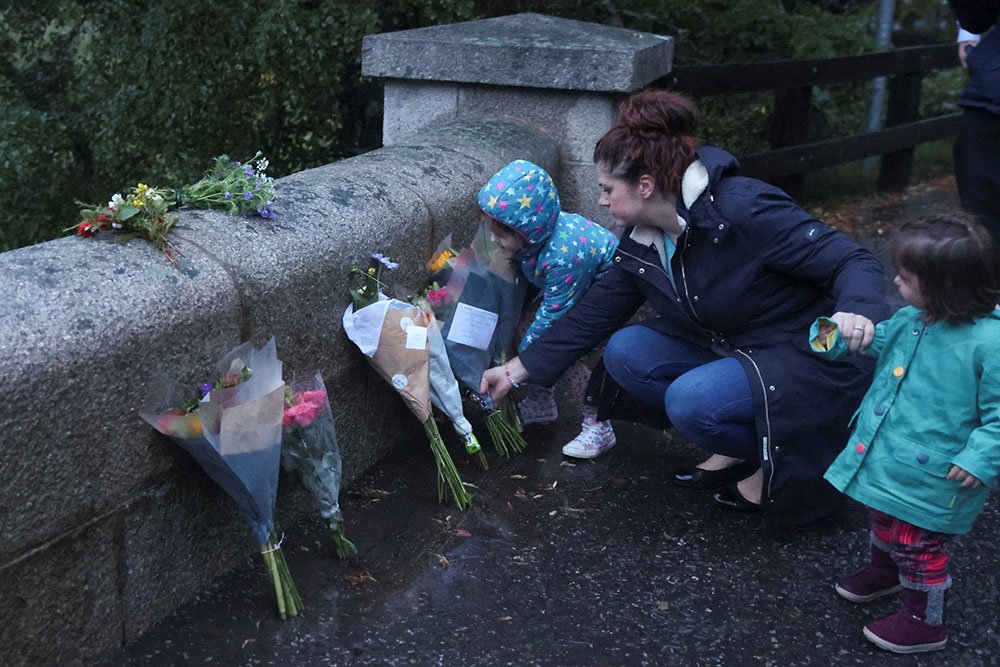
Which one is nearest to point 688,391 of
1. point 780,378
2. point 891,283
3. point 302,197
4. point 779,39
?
point 780,378

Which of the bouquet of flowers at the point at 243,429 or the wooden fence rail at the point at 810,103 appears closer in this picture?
the bouquet of flowers at the point at 243,429

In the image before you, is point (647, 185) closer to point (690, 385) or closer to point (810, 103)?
point (690, 385)

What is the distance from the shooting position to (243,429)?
8.48ft

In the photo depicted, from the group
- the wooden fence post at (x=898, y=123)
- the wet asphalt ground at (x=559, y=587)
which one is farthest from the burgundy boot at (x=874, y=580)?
the wooden fence post at (x=898, y=123)

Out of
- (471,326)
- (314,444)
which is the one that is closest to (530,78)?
(471,326)

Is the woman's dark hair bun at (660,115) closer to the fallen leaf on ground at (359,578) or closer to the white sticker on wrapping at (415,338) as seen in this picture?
the white sticker on wrapping at (415,338)

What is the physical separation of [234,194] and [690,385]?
4.53 feet

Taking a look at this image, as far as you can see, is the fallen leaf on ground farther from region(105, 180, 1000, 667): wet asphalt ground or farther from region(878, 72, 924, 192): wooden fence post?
region(878, 72, 924, 192): wooden fence post

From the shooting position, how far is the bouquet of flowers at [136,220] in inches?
104

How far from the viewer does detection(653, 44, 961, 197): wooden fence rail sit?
5.89 m

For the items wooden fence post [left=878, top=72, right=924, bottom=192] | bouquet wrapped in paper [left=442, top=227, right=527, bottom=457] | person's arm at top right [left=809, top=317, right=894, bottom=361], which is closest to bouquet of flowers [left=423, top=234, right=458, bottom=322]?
bouquet wrapped in paper [left=442, top=227, right=527, bottom=457]

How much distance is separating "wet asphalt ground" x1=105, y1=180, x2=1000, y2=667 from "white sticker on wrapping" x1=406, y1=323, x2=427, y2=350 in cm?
48

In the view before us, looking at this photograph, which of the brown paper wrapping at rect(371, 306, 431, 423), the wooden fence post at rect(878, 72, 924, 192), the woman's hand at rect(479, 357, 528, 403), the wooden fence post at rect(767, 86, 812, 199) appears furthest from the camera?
the wooden fence post at rect(878, 72, 924, 192)

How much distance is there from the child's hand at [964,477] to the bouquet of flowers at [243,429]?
154cm
